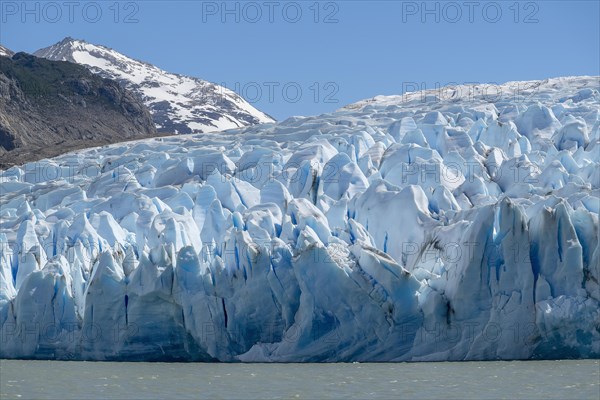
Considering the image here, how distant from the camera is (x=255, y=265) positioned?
21125mm

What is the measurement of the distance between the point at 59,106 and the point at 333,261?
52628 millimetres

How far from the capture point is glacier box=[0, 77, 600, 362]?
19.9m

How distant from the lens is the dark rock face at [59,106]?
64125 millimetres

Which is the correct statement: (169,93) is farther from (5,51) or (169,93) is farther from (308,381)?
(308,381)

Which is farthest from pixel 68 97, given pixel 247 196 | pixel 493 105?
pixel 247 196

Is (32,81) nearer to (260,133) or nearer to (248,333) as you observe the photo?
(260,133)

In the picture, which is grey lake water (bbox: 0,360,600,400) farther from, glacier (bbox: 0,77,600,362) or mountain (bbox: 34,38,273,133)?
Result: mountain (bbox: 34,38,273,133)

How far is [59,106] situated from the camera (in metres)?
70.1

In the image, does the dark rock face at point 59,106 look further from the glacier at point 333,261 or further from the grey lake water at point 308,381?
the grey lake water at point 308,381

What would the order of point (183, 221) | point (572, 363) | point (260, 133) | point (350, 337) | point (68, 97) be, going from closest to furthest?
1. point (572, 363)
2. point (350, 337)
3. point (183, 221)
4. point (260, 133)
5. point (68, 97)

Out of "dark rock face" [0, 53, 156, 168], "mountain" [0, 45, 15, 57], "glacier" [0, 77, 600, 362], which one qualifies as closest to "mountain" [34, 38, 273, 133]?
"mountain" [0, 45, 15, 57]

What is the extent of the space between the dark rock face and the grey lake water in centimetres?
4097

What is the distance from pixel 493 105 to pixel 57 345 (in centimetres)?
1814

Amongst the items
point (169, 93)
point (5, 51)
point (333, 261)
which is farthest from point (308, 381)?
point (169, 93)
